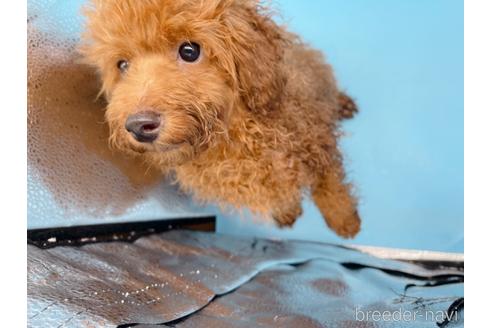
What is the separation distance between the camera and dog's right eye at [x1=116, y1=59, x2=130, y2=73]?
3.58 ft

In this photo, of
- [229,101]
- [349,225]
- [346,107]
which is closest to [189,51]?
[229,101]

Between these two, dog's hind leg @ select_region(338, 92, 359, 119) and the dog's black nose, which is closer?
the dog's black nose

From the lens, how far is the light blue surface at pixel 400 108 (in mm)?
1177

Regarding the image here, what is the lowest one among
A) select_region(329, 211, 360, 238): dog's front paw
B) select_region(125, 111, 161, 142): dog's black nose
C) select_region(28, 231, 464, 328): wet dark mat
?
select_region(28, 231, 464, 328): wet dark mat

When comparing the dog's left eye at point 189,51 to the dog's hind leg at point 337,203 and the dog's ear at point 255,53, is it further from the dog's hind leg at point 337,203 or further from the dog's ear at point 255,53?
the dog's hind leg at point 337,203

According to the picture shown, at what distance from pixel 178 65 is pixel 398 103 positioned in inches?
25.6

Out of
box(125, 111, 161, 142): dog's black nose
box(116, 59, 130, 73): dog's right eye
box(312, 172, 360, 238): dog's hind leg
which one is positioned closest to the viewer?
box(125, 111, 161, 142): dog's black nose

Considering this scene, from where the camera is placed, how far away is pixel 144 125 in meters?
0.95

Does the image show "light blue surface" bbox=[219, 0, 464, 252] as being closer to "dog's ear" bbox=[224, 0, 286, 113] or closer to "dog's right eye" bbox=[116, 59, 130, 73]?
"dog's ear" bbox=[224, 0, 286, 113]

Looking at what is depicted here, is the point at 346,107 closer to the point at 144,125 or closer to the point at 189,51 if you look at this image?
the point at 189,51

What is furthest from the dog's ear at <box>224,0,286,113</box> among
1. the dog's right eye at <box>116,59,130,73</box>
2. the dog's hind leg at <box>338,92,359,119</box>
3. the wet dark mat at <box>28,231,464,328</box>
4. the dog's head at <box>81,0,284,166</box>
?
the wet dark mat at <box>28,231,464,328</box>

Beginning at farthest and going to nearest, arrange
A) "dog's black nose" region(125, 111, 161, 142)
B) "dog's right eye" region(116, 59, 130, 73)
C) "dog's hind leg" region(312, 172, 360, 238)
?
1. "dog's hind leg" region(312, 172, 360, 238)
2. "dog's right eye" region(116, 59, 130, 73)
3. "dog's black nose" region(125, 111, 161, 142)

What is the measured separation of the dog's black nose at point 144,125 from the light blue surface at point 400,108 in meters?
0.45
